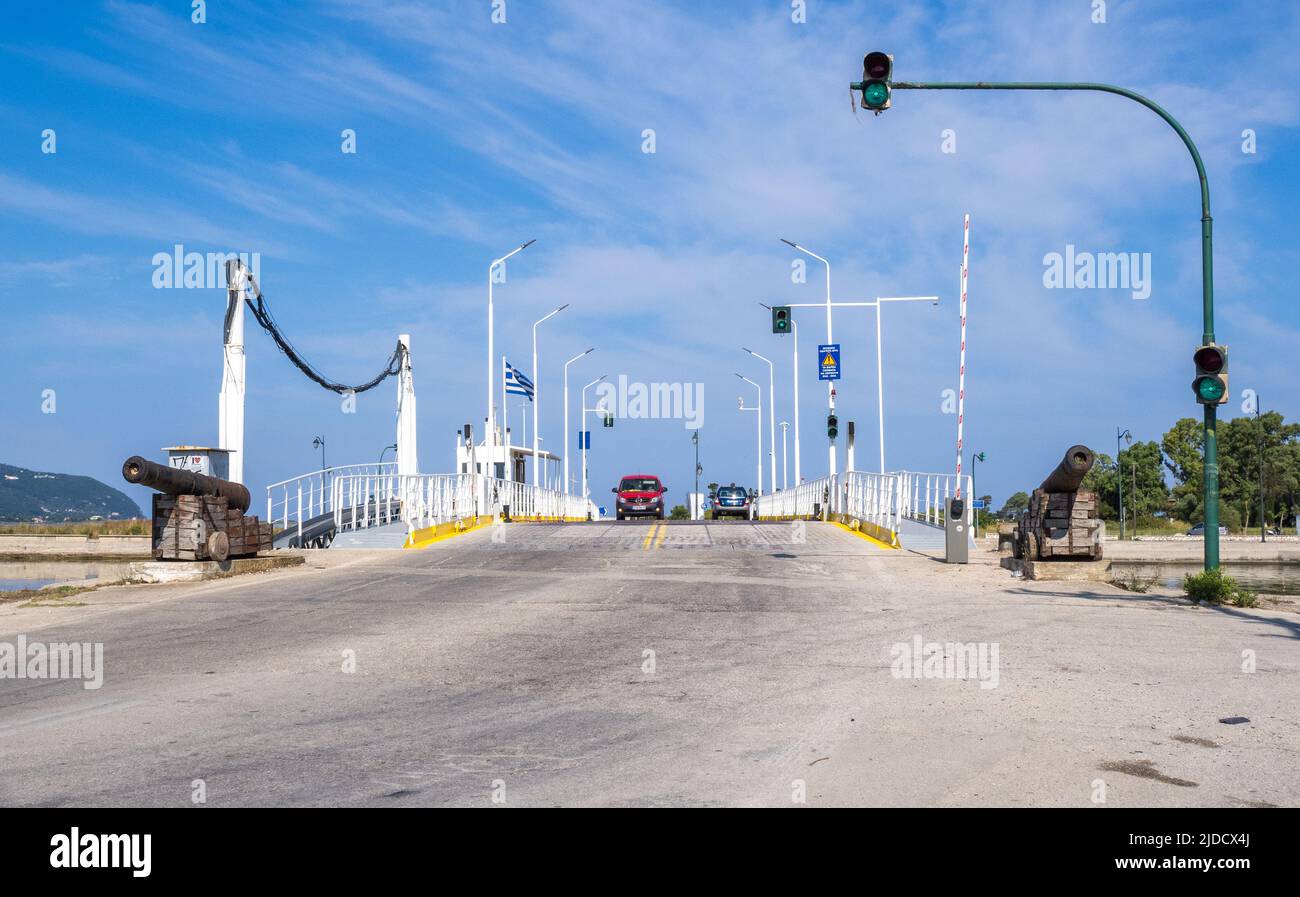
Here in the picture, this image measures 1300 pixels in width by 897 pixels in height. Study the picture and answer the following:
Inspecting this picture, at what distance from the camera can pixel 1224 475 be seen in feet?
333

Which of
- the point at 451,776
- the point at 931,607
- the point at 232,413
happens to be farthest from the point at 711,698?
the point at 232,413

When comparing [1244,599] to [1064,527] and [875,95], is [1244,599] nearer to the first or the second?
[1064,527]

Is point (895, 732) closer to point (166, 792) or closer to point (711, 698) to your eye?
point (711, 698)

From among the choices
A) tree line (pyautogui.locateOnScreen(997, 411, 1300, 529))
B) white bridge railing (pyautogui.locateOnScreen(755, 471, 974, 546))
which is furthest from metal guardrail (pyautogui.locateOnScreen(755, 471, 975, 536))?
tree line (pyautogui.locateOnScreen(997, 411, 1300, 529))

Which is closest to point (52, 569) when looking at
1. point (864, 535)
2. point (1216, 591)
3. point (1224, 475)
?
point (864, 535)

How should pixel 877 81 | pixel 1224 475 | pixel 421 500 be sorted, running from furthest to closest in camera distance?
1. pixel 1224 475
2. pixel 421 500
3. pixel 877 81

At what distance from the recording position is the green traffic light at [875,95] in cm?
1619

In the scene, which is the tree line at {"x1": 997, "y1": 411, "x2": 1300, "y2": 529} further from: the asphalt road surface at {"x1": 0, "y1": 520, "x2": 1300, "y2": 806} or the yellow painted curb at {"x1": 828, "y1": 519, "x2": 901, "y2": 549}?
the asphalt road surface at {"x1": 0, "y1": 520, "x2": 1300, "y2": 806}

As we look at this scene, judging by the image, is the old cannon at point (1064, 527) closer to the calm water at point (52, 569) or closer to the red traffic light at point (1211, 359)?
the red traffic light at point (1211, 359)

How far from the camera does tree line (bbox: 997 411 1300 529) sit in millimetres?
95625

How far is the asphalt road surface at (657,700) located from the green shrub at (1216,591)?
1.94ft

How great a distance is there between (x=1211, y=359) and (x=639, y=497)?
40.0m

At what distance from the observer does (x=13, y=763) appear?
21.5 ft
